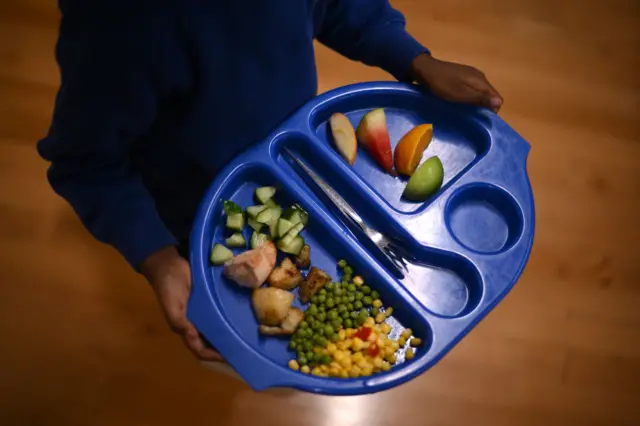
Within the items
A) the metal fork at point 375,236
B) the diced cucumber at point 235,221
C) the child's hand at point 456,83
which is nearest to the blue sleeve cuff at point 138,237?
the diced cucumber at point 235,221

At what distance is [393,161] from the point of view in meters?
0.89

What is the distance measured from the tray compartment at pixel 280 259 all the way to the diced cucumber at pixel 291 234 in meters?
0.03

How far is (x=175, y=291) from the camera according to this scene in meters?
0.76

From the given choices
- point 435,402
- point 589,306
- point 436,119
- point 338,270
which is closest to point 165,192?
point 338,270

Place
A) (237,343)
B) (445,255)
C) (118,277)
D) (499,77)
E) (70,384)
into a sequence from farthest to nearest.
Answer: (499,77) < (118,277) < (70,384) < (445,255) < (237,343)

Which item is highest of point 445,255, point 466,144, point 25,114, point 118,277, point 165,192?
point 466,144

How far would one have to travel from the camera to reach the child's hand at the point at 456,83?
874mm

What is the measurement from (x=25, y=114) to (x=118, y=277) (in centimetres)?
61

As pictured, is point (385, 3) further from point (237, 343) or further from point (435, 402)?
point (435, 402)

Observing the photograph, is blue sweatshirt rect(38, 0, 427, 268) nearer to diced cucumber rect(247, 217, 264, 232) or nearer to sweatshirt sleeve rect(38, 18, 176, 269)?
sweatshirt sleeve rect(38, 18, 176, 269)

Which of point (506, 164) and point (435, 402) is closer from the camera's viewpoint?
point (506, 164)

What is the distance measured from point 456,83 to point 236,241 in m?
0.45

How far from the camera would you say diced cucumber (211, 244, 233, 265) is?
2.56 feet

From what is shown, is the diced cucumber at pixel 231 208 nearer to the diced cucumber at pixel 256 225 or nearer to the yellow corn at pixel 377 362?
the diced cucumber at pixel 256 225
